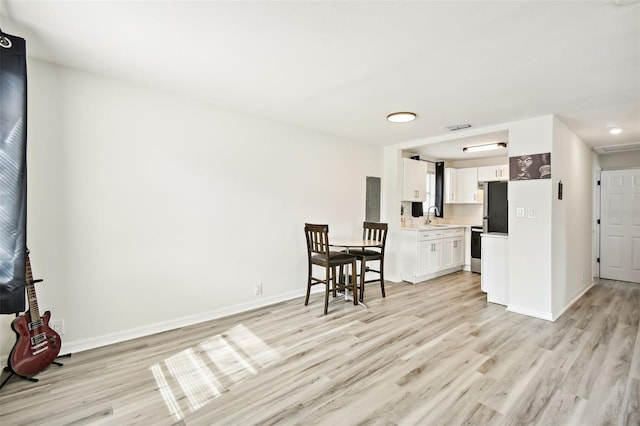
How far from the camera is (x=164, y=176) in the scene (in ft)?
9.70

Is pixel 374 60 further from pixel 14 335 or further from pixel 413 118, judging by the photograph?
pixel 14 335

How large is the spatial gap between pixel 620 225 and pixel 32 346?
793 centimetres

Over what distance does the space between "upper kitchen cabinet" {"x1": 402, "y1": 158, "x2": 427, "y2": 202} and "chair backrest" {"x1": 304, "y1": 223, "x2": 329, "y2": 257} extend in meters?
2.18

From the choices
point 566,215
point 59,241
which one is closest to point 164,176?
point 59,241

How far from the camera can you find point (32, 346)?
214 cm

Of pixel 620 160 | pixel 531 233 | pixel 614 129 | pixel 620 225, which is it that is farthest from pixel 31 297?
pixel 620 160

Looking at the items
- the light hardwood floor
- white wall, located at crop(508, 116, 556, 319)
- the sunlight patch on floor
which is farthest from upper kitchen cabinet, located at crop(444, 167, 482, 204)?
the sunlight patch on floor

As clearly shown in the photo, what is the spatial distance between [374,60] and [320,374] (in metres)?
2.37

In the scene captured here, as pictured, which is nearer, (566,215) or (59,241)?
(59,241)

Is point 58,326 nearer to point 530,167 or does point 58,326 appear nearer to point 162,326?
point 162,326

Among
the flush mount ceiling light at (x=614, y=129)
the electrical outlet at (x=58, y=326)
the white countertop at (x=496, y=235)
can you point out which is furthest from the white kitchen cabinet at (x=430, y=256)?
the electrical outlet at (x=58, y=326)

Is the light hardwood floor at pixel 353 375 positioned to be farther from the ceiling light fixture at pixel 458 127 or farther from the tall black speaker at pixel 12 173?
the ceiling light fixture at pixel 458 127

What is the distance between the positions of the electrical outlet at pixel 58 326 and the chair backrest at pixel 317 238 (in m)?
2.42

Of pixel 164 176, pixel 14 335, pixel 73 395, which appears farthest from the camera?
pixel 164 176
